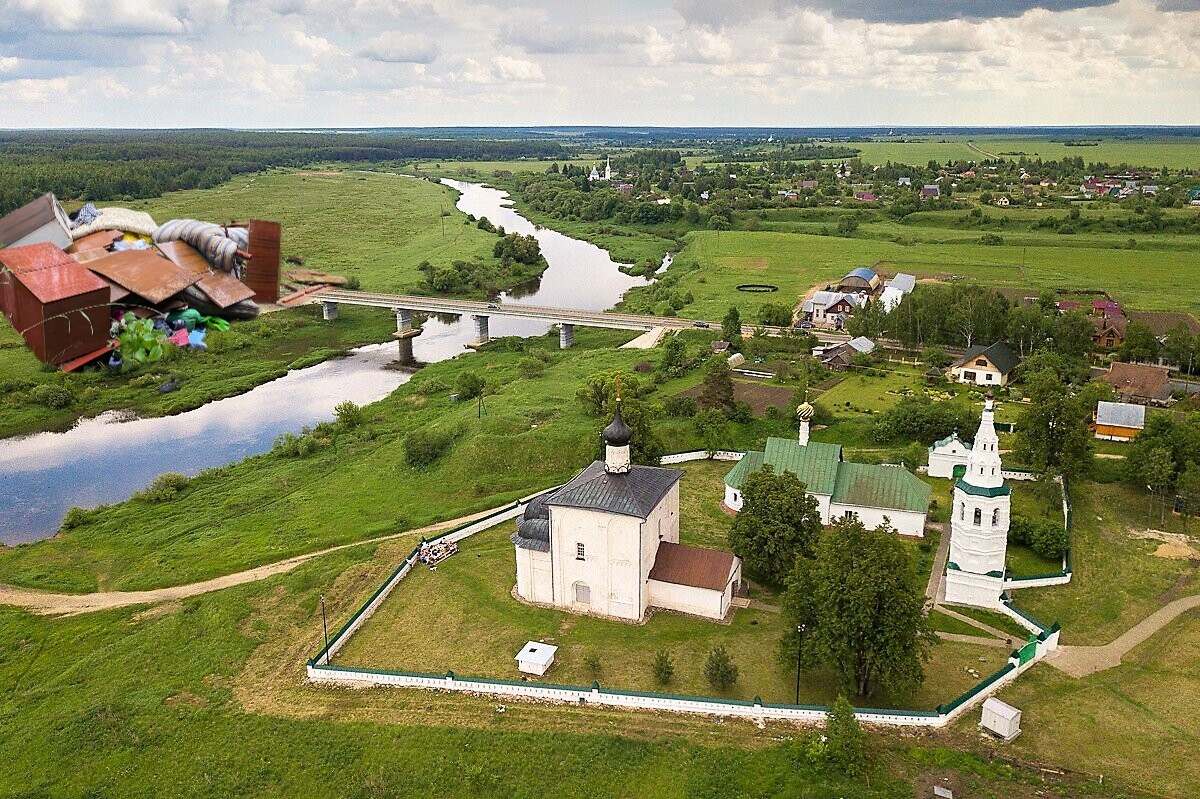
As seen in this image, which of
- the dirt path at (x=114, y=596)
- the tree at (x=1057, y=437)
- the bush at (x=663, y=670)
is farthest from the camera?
the tree at (x=1057, y=437)

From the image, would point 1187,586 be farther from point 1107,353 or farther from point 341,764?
point 1107,353

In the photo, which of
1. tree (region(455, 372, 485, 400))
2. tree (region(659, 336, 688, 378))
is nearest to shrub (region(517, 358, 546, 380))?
tree (region(455, 372, 485, 400))

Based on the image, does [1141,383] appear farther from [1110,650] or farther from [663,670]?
[663,670]

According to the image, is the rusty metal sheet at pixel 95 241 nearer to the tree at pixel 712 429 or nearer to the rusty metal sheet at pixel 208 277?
the rusty metal sheet at pixel 208 277

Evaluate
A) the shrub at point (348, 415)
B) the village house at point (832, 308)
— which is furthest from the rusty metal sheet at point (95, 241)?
the village house at point (832, 308)

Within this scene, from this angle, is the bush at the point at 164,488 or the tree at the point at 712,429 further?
the tree at the point at 712,429

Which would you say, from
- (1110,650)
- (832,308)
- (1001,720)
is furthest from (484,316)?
(1001,720)
